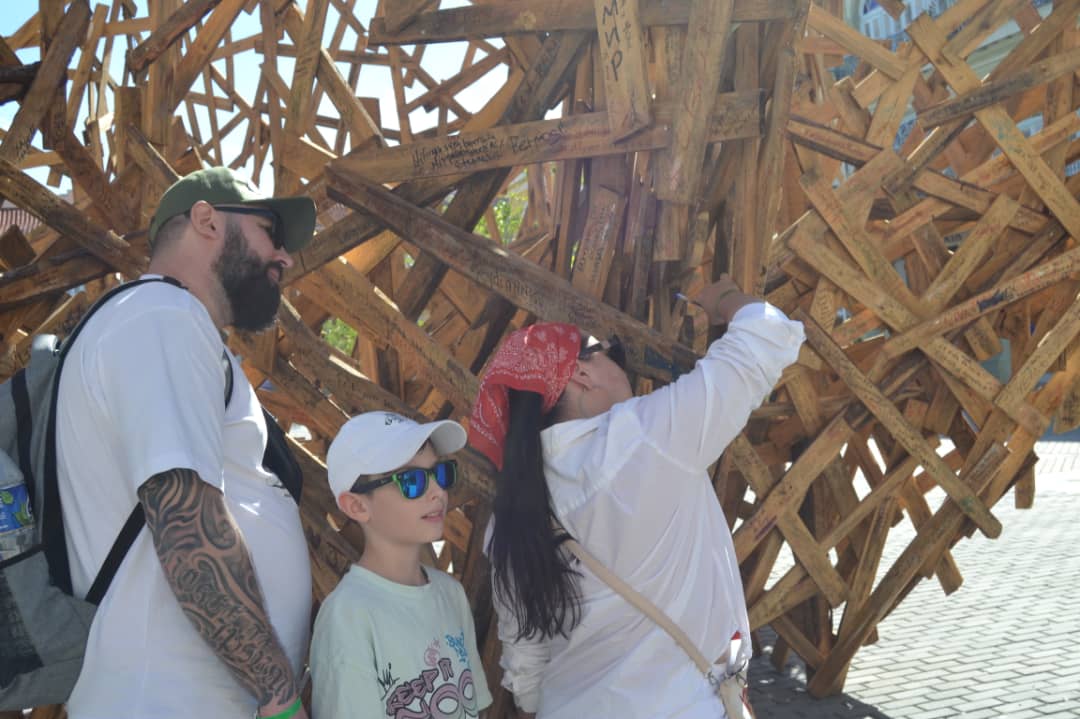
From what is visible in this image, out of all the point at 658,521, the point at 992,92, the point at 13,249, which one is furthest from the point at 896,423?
the point at 13,249

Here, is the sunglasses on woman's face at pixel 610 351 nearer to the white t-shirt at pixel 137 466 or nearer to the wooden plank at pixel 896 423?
the white t-shirt at pixel 137 466

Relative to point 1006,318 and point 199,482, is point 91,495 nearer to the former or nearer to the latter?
point 199,482

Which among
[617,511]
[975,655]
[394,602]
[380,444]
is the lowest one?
[975,655]

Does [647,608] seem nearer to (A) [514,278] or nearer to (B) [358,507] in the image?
(B) [358,507]

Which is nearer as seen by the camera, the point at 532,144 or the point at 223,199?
the point at 223,199

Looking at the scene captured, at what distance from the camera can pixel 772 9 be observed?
124 inches

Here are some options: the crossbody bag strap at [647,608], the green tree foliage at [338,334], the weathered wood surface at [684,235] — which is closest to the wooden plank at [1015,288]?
the weathered wood surface at [684,235]

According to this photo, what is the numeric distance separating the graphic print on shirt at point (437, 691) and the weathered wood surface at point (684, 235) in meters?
0.92

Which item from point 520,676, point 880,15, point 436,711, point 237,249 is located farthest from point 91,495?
point 880,15

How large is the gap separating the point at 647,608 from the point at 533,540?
1.05 feet

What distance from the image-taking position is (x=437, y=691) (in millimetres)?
2527

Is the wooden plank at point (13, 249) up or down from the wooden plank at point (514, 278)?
up

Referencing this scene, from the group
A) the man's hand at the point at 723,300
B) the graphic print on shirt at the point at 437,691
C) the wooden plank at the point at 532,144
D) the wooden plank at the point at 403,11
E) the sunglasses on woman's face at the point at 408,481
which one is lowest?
the graphic print on shirt at the point at 437,691

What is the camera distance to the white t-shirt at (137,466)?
2055 millimetres
